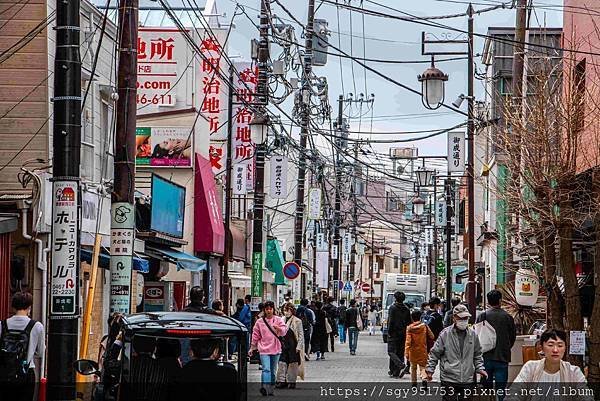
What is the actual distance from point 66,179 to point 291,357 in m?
11.9

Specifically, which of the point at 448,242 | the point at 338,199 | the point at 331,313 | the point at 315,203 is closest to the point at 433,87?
the point at 331,313

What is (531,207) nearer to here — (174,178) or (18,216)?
(18,216)

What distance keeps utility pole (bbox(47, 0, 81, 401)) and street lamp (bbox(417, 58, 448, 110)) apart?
12865 millimetres

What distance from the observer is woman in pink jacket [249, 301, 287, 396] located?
22.7 m

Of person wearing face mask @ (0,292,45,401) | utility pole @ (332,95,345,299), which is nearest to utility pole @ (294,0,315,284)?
utility pole @ (332,95,345,299)

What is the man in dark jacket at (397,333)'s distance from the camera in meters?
28.6

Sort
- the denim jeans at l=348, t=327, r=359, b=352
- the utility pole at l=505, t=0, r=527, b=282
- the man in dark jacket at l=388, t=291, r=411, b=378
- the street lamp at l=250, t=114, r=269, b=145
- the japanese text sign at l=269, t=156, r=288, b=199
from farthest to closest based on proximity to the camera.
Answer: the japanese text sign at l=269, t=156, r=288, b=199
the denim jeans at l=348, t=327, r=359, b=352
the street lamp at l=250, t=114, r=269, b=145
the man in dark jacket at l=388, t=291, r=411, b=378
the utility pole at l=505, t=0, r=527, b=282

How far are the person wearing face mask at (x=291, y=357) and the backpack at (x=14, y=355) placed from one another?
10933 mm

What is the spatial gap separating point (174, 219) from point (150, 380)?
2304 centimetres

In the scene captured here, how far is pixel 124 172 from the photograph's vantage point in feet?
57.8

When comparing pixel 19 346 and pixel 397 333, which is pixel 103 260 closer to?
pixel 397 333

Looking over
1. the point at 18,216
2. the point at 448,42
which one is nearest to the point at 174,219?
the point at 448,42

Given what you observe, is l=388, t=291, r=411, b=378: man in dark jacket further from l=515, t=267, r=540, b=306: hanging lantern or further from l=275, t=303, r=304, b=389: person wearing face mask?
l=515, t=267, r=540, b=306: hanging lantern

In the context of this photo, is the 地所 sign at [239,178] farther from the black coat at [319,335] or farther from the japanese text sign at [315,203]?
the japanese text sign at [315,203]
